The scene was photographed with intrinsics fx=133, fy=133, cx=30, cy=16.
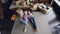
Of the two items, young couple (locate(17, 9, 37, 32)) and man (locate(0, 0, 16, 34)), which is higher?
young couple (locate(17, 9, 37, 32))

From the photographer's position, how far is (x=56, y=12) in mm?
1053

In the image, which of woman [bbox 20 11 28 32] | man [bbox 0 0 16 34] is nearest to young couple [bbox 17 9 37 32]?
woman [bbox 20 11 28 32]

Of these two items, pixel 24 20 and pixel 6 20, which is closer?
pixel 24 20

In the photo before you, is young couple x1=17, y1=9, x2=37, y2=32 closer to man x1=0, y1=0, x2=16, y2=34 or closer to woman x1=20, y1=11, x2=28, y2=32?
woman x1=20, y1=11, x2=28, y2=32

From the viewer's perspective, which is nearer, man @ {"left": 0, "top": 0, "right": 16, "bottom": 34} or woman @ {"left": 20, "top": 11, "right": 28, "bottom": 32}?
woman @ {"left": 20, "top": 11, "right": 28, "bottom": 32}

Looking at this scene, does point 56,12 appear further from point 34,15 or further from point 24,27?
point 24,27

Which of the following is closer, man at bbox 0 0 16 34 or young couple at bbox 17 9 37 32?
young couple at bbox 17 9 37 32

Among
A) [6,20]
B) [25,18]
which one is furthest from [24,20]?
[6,20]

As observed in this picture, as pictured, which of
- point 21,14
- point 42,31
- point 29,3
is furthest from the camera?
point 29,3

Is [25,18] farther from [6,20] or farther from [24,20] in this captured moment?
[6,20]

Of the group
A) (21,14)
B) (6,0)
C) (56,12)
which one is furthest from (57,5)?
(6,0)

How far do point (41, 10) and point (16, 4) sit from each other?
0.21 m

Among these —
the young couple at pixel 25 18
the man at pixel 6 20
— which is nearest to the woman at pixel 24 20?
the young couple at pixel 25 18

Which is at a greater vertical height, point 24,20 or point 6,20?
point 24,20
